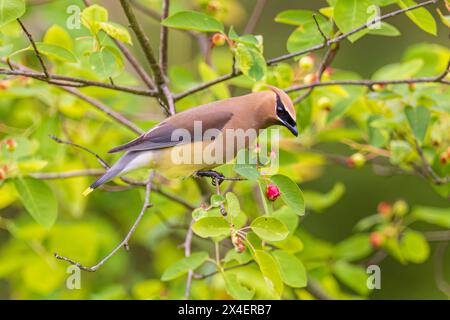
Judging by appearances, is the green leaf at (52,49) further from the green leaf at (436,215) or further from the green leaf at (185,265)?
the green leaf at (436,215)

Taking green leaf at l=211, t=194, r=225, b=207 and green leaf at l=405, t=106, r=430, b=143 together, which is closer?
green leaf at l=211, t=194, r=225, b=207

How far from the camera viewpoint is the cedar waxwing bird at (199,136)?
2.88 m

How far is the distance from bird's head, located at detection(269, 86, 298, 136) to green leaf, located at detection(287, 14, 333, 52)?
0.76 ft

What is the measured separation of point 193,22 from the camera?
2902 mm

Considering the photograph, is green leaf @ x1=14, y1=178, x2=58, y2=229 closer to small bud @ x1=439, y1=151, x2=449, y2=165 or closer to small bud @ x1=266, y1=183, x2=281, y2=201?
small bud @ x1=266, y1=183, x2=281, y2=201

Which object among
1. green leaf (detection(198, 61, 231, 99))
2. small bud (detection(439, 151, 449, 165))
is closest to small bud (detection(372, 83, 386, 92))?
small bud (detection(439, 151, 449, 165))

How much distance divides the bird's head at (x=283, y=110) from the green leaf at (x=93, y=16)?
2.38 feet

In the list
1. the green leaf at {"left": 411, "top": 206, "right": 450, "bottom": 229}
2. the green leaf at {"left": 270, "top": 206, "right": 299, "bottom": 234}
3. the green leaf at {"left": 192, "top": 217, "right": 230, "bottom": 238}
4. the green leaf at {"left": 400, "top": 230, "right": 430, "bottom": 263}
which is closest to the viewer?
the green leaf at {"left": 192, "top": 217, "right": 230, "bottom": 238}

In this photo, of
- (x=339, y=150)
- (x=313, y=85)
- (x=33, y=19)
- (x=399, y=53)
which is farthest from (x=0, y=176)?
(x=399, y=53)

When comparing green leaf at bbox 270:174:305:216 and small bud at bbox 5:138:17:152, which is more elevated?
small bud at bbox 5:138:17:152

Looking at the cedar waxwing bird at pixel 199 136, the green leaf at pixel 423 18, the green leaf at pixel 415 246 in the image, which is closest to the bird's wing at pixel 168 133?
the cedar waxwing bird at pixel 199 136

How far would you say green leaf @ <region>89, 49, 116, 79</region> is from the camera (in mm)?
2838

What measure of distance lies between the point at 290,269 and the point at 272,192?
18.2 inches
